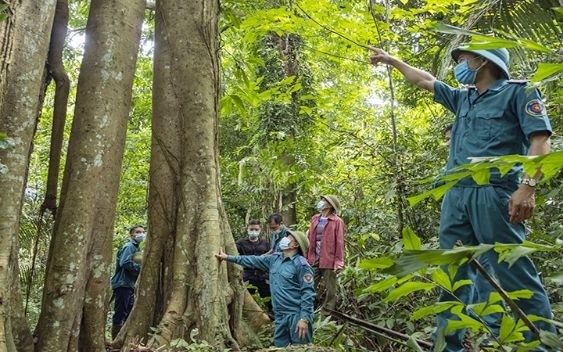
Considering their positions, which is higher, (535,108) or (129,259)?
(535,108)

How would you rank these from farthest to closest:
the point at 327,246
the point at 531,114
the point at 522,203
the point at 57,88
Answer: the point at 327,246, the point at 57,88, the point at 531,114, the point at 522,203

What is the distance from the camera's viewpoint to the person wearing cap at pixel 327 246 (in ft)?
21.3

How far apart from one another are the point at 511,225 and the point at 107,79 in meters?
3.20

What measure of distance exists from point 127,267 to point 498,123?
615 cm

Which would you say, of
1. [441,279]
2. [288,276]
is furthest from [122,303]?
[441,279]

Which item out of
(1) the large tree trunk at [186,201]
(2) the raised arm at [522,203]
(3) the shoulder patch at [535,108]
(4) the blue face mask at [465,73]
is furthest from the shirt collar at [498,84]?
(1) the large tree trunk at [186,201]

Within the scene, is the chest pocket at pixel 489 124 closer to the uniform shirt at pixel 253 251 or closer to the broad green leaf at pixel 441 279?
the broad green leaf at pixel 441 279

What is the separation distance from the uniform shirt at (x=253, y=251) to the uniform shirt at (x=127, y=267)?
1566mm

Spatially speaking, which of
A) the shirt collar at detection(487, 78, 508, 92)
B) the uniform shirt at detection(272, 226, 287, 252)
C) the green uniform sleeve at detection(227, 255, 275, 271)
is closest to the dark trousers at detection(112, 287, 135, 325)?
the uniform shirt at detection(272, 226, 287, 252)

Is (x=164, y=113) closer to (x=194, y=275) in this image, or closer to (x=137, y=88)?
(x=194, y=275)

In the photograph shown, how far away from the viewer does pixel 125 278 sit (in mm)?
8039

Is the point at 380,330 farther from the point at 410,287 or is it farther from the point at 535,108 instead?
the point at 410,287

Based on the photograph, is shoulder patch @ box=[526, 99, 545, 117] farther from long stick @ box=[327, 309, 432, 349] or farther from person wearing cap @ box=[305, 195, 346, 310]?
person wearing cap @ box=[305, 195, 346, 310]

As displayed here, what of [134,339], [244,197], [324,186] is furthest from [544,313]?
[244,197]
